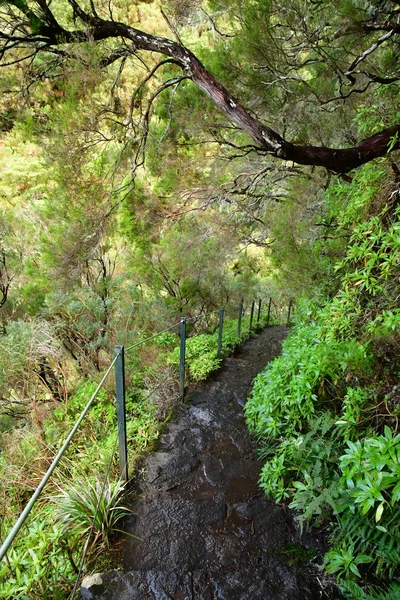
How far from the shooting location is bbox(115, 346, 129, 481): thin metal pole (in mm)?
2502

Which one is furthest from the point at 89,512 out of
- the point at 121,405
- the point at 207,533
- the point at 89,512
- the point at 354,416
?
the point at 354,416

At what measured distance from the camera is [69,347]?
598 centimetres

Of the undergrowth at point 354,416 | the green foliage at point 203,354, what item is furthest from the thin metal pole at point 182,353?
the undergrowth at point 354,416

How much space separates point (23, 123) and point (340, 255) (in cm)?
449

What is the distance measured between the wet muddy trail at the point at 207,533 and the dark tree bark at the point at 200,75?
3010 millimetres

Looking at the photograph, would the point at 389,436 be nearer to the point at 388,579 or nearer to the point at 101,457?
the point at 388,579

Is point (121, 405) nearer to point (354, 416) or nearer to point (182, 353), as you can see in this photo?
point (182, 353)

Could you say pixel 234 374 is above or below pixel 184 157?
below

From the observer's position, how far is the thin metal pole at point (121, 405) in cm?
250

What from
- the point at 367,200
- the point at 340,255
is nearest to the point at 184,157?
the point at 340,255

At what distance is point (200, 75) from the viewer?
11.2ft

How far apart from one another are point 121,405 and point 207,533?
1109 millimetres

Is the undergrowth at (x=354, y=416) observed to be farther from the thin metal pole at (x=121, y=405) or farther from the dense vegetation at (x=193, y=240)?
the thin metal pole at (x=121, y=405)

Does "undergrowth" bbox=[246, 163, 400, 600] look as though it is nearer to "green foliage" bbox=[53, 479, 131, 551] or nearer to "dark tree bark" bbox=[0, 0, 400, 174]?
"dark tree bark" bbox=[0, 0, 400, 174]
